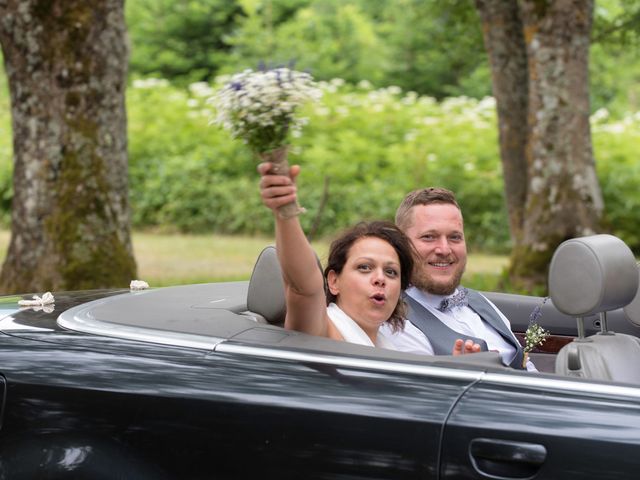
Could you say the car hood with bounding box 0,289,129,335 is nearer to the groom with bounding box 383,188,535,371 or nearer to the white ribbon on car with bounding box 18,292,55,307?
the white ribbon on car with bounding box 18,292,55,307

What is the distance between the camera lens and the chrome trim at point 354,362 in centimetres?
259

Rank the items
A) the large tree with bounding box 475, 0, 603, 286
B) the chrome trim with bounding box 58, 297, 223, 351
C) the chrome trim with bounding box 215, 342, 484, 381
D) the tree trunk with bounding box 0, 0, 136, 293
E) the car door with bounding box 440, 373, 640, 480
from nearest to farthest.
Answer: the car door with bounding box 440, 373, 640, 480 → the chrome trim with bounding box 215, 342, 484, 381 → the chrome trim with bounding box 58, 297, 223, 351 → the tree trunk with bounding box 0, 0, 136, 293 → the large tree with bounding box 475, 0, 603, 286

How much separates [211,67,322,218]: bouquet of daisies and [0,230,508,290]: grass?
8.10 m

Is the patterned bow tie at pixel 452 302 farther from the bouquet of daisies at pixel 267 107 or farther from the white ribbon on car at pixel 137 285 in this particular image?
the bouquet of daisies at pixel 267 107

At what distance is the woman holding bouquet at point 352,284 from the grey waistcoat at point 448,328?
0.15m

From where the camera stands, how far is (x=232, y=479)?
260 centimetres

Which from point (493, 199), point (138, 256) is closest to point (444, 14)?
point (493, 199)

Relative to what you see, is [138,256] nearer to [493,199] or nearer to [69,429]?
[493,199]

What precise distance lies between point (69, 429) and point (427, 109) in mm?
16201

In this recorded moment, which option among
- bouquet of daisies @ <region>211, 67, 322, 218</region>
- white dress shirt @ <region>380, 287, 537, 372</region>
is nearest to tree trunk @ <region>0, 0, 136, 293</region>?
white dress shirt @ <region>380, 287, 537, 372</region>

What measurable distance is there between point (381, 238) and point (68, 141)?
4.62 m

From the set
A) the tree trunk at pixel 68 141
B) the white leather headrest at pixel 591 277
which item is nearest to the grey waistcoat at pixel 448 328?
the white leather headrest at pixel 591 277

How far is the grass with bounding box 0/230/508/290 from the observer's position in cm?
1202

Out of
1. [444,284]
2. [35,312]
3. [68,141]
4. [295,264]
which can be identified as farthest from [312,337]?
[68,141]
